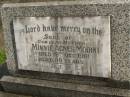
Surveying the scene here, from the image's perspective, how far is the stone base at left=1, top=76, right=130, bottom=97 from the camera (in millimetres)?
3523

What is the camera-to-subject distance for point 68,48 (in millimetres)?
3670

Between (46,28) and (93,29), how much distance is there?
2.18ft

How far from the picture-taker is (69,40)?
11.9 feet

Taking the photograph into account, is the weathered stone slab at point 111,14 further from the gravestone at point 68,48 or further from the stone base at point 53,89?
the stone base at point 53,89

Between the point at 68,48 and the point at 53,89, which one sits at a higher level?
the point at 68,48

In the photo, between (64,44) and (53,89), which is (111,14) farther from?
(53,89)

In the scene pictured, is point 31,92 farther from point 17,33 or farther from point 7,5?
point 7,5

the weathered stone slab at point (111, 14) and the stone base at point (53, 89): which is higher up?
the weathered stone slab at point (111, 14)

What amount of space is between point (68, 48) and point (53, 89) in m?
0.62

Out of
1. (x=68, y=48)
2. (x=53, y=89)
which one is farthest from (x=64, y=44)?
(x=53, y=89)

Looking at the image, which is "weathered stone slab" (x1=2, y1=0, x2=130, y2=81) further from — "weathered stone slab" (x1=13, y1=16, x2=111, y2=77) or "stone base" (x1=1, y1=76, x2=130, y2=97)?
"stone base" (x1=1, y1=76, x2=130, y2=97)

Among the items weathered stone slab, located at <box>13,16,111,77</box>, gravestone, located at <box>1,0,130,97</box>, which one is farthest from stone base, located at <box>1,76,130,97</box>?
weathered stone slab, located at <box>13,16,111,77</box>

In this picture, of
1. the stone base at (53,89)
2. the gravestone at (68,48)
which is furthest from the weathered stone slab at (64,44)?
the stone base at (53,89)

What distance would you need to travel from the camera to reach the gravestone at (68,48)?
3.41m
